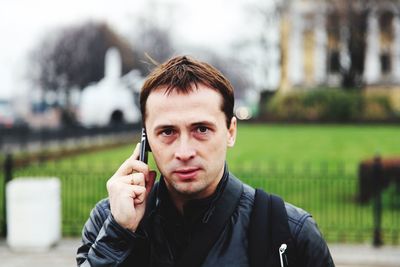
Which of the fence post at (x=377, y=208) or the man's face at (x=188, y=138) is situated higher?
the man's face at (x=188, y=138)

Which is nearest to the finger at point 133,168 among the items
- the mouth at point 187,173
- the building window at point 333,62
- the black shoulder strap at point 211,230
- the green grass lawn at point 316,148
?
the mouth at point 187,173

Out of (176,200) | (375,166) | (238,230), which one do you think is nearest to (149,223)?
(176,200)

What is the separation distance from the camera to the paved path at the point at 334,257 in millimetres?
8727

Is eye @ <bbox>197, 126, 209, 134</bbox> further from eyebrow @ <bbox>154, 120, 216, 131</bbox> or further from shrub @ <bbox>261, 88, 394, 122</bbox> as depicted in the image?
shrub @ <bbox>261, 88, 394, 122</bbox>

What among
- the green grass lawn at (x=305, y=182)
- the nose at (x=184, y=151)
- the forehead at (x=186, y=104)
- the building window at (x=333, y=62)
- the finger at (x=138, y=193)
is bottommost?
the green grass lawn at (x=305, y=182)

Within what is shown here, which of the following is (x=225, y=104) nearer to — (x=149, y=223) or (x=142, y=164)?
(x=142, y=164)

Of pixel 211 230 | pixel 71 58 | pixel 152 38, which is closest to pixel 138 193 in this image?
pixel 211 230

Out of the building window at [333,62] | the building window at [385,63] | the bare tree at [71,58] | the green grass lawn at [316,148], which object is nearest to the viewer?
the green grass lawn at [316,148]

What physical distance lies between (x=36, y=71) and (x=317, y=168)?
48.7m

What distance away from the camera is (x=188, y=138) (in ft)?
6.88

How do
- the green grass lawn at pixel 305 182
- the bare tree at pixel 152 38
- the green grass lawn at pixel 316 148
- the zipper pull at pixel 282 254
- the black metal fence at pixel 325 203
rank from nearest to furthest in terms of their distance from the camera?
the zipper pull at pixel 282 254 < the black metal fence at pixel 325 203 < the green grass lawn at pixel 305 182 < the green grass lawn at pixel 316 148 < the bare tree at pixel 152 38

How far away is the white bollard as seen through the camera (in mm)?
9434

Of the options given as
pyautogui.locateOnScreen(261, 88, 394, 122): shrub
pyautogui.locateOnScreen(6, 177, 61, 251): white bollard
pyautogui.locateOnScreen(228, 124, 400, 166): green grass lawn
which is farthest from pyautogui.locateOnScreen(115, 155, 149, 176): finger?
pyautogui.locateOnScreen(261, 88, 394, 122): shrub

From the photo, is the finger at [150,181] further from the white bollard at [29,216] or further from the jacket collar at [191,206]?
the white bollard at [29,216]
